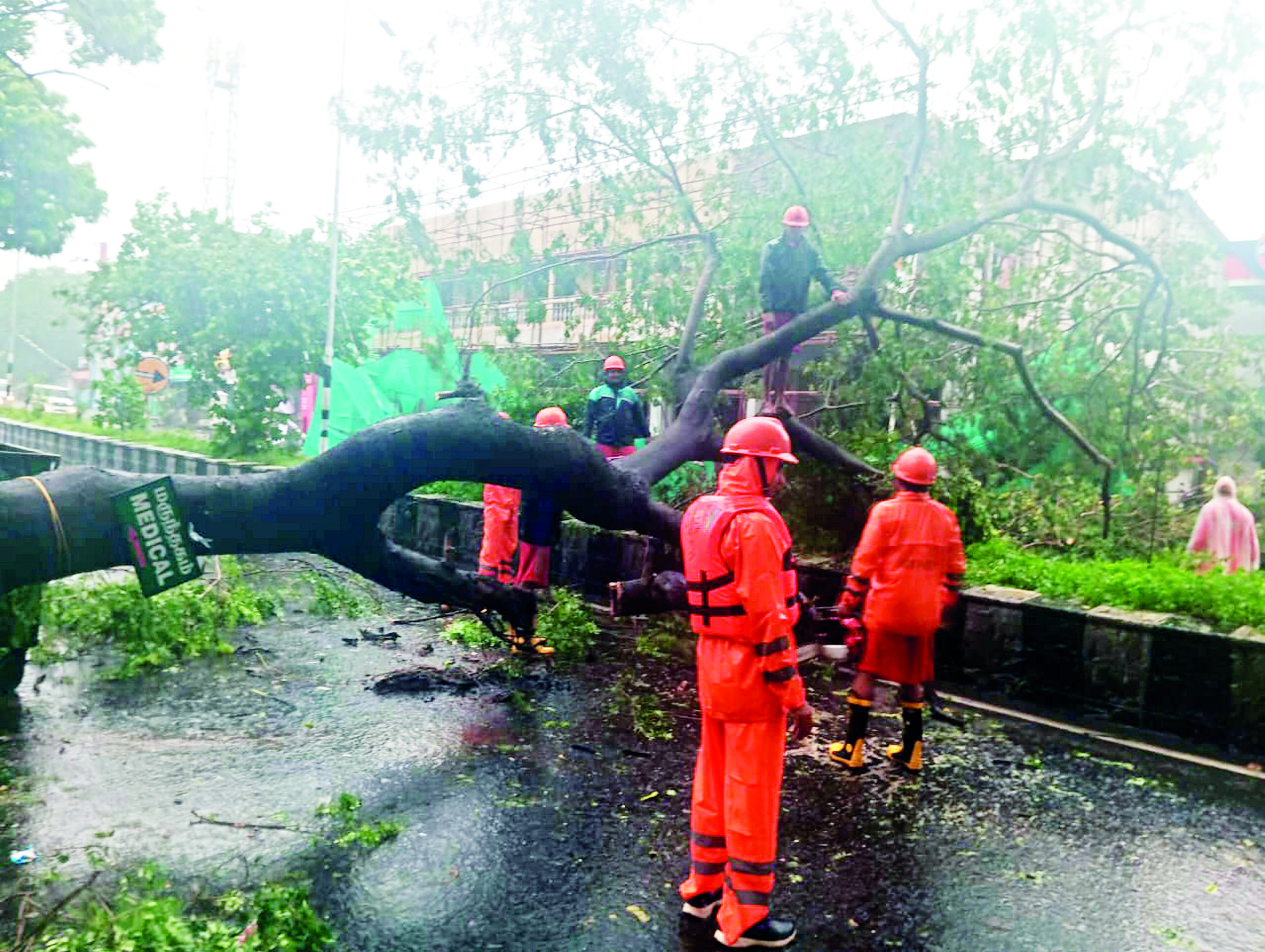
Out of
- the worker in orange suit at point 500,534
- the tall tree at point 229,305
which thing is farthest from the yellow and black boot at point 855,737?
the tall tree at point 229,305

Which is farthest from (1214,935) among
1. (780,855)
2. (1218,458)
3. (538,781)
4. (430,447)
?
(1218,458)

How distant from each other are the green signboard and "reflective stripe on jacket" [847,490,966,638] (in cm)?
349

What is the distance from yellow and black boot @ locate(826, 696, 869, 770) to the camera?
5332mm

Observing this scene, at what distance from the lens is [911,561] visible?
5332mm

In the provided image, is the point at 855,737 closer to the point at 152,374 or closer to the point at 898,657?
the point at 898,657

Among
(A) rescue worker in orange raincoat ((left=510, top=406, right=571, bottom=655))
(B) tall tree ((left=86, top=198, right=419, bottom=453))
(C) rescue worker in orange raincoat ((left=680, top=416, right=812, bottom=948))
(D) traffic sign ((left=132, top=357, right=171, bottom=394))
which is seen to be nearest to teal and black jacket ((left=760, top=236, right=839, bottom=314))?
(A) rescue worker in orange raincoat ((left=510, top=406, right=571, bottom=655))

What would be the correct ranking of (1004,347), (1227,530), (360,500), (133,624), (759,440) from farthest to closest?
(1227,530), (1004,347), (133,624), (360,500), (759,440)

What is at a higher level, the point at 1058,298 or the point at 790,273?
the point at 1058,298

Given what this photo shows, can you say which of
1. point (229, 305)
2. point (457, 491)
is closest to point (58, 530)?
point (457, 491)

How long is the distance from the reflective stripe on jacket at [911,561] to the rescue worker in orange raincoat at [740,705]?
1.81m

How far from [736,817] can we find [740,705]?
396 mm

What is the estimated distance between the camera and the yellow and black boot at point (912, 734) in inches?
209

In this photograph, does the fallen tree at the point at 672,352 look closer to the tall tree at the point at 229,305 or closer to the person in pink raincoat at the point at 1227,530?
the person in pink raincoat at the point at 1227,530

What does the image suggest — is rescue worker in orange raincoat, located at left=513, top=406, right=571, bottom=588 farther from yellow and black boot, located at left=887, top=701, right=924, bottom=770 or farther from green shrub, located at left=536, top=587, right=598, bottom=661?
yellow and black boot, located at left=887, top=701, right=924, bottom=770
